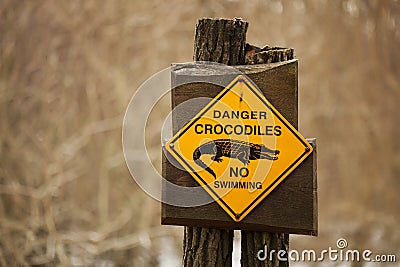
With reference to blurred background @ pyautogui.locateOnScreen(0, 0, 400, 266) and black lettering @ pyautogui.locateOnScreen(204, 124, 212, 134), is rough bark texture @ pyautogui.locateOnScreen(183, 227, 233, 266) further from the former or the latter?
blurred background @ pyautogui.locateOnScreen(0, 0, 400, 266)

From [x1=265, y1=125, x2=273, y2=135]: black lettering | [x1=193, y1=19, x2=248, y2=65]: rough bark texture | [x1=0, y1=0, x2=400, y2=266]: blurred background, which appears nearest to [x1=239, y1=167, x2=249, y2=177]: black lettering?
[x1=265, y1=125, x2=273, y2=135]: black lettering

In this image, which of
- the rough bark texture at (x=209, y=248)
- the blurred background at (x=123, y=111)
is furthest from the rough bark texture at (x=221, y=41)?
the blurred background at (x=123, y=111)

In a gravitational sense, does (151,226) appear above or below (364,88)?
below

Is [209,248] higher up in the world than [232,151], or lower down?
lower down

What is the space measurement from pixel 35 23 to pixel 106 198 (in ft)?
3.43

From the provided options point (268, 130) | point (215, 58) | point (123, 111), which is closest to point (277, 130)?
point (268, 130)

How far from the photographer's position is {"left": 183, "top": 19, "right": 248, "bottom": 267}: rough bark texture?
153 centimetres

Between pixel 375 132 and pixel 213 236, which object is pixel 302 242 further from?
pixel 213 236

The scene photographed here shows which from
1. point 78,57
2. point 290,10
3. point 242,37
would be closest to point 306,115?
point 290,10

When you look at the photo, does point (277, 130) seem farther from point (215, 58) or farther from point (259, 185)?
point (215, 58)

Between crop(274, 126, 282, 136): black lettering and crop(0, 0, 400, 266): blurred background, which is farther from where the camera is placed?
crop(0, 0, 400, 266): blurred background

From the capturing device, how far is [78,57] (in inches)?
134

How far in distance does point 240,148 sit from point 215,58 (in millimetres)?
242

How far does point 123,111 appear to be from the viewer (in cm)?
345
